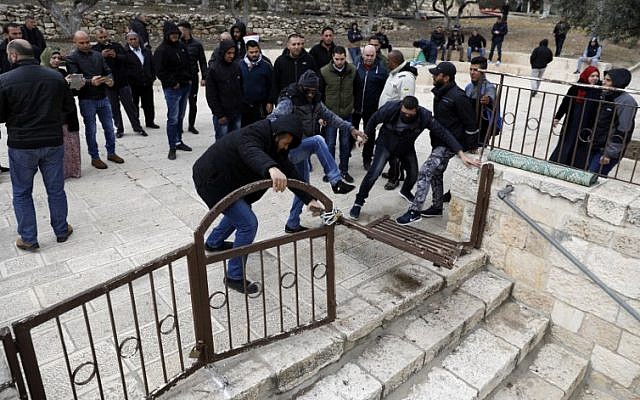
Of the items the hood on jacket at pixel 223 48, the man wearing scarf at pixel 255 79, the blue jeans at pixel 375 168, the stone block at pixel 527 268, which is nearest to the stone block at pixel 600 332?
the stone block at pixel 527 268

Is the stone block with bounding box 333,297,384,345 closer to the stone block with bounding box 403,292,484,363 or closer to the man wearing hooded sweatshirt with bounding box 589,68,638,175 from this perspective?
the stone block with bounding box 403,292,484,363

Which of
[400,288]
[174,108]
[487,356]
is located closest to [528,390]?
[487,356]

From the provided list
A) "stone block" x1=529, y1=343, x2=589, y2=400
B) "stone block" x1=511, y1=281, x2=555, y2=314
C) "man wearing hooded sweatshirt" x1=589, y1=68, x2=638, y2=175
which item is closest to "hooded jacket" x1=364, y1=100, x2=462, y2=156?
"stone block" x1=511, y1=281, x2=555, y2=314

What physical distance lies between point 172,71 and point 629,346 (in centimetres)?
643

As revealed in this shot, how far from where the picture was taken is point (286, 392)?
309cm

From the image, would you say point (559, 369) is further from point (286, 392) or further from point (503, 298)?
point (286, 392)

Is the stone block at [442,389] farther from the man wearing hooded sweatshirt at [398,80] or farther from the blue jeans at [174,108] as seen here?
the blue jeans at [174,108]

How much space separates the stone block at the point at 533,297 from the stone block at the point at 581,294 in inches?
3.4

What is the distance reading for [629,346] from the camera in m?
4.09

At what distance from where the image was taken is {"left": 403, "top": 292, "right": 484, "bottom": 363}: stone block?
369 cm

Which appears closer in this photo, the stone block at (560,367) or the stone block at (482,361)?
the stone block at (482,361)

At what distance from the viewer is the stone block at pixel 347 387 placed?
10.4 feet

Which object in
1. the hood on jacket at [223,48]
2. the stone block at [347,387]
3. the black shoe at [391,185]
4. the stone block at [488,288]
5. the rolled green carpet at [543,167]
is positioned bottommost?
the stone block at [488,288]

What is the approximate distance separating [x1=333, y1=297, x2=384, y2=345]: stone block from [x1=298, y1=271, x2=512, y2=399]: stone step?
0.18 meters
